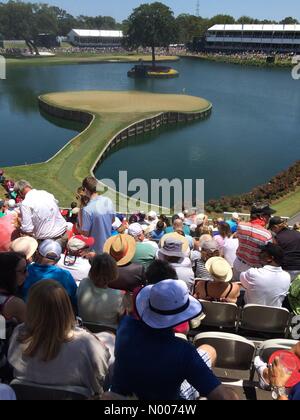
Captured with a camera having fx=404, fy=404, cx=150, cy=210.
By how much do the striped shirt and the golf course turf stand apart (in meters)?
12.0

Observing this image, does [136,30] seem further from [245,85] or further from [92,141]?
[92,141]

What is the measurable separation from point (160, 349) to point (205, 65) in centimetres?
9265

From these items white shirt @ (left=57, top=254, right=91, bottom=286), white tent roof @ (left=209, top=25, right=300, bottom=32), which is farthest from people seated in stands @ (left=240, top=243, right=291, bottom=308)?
white tent roof @ (left=209, top=25, right=300, bottom=32)

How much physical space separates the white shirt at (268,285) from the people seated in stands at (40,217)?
3.38m

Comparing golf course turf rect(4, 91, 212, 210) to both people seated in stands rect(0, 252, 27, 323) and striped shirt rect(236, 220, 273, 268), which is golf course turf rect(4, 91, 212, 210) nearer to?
striped shirt rect(236, 220, 273, 268)

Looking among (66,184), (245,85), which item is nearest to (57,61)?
(245,85)

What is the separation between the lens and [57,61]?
3634 inches

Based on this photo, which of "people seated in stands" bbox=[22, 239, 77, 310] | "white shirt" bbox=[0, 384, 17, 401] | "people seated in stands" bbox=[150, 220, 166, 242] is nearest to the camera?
"white shirt" bbox=[0, 384, 17, 401]

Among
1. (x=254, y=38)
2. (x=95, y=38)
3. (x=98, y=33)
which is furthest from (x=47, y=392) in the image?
(x=98, y=33)

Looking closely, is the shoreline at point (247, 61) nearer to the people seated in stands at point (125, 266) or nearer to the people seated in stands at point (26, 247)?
the people seated in stands at point (125, 266)

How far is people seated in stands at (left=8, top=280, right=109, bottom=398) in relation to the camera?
9.66ft

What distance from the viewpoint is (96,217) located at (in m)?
6.71

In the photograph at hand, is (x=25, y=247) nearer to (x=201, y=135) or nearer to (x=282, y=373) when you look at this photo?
(x=282, y=373)

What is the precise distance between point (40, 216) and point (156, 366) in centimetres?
438
